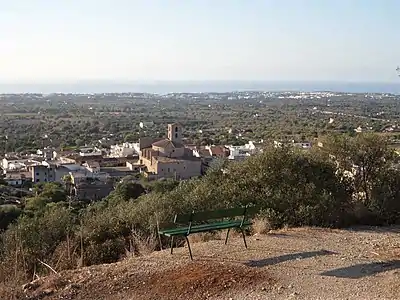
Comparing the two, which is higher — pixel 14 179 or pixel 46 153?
pixel 14 179

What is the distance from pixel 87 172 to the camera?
4150 cm

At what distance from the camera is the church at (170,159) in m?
42.3

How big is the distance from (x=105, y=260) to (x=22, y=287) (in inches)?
85.2

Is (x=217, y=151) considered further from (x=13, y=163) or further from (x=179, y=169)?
(x=13, y=163)

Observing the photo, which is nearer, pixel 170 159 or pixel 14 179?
pixel 14 179

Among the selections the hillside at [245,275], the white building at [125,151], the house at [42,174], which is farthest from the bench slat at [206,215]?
the white building at [125,151]

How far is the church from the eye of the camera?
4231cm

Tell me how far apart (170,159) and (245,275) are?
38.3m

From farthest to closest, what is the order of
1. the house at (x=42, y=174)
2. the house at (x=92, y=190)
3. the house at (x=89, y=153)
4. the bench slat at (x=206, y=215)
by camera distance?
the house at (x=89, y=153) < the house at (x=42, y=174) < the house at (x=92, y=190) < the bench slat at (x=206, y=215)

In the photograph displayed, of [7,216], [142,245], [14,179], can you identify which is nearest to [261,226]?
[142,245]

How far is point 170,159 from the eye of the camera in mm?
44188

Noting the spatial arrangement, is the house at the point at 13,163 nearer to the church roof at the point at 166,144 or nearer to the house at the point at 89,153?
the house at the point at 89,153

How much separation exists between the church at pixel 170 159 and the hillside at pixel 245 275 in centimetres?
3202

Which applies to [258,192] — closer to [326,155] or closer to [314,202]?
[314,202]
